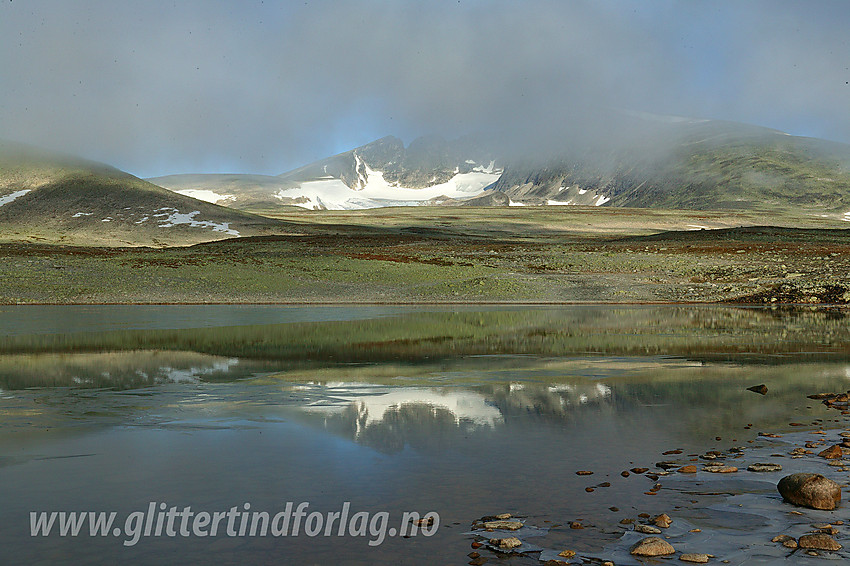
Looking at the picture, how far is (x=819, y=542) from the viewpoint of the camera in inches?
314

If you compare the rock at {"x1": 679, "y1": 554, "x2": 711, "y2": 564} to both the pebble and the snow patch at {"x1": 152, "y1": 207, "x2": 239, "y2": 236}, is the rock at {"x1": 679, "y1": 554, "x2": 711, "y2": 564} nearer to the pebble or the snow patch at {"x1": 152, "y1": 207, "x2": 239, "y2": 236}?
the pebble

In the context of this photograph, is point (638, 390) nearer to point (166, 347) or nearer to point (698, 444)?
point (698, 444)

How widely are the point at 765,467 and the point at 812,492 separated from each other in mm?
1718

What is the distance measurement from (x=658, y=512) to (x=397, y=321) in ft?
96.2

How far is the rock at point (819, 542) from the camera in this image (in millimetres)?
7898

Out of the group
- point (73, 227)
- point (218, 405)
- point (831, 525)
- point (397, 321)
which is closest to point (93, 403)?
point (218, 405)

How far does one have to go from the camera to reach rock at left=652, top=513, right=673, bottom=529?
860cm

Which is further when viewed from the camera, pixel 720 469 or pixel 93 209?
pixel 93 209

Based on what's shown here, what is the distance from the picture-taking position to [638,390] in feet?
58.5

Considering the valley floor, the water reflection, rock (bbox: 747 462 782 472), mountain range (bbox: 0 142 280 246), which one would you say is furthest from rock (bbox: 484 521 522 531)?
mountain range (bbox: 0 142 280 246)

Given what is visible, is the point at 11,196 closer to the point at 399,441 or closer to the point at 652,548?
the point at 399,441

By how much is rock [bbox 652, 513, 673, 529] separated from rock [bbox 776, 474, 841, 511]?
6.33 ft

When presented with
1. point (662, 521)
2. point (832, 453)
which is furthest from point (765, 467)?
point (662, 521)

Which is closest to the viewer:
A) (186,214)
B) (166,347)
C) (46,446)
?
(46,446)
